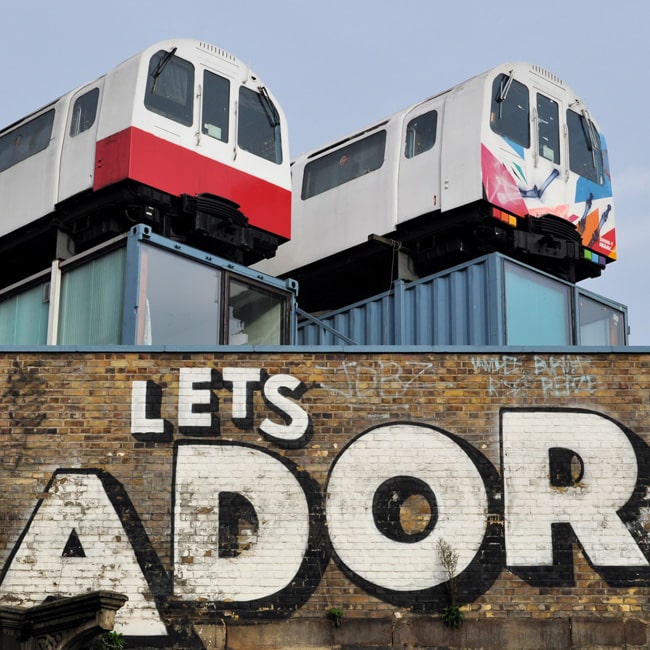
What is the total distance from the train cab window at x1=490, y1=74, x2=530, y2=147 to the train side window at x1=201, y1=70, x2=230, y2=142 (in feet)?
14.0

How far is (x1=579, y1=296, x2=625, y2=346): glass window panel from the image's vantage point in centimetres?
2262

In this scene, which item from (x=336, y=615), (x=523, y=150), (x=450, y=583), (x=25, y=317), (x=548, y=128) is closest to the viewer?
(x=336, y=615)

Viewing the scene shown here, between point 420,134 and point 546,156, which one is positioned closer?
point 546,156

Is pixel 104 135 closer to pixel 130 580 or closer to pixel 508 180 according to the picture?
pixel 508 180

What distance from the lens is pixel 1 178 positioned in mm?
22859

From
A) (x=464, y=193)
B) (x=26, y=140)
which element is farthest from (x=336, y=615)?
(x=26, y=140)

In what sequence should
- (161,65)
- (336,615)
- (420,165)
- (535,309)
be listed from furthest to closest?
(420,165) → (535,309) → (161,65) → (336,615)

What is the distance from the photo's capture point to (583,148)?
927 inches

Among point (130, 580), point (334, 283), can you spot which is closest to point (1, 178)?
point (334, 283)

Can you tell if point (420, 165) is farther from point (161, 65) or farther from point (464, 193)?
point (161, 65)

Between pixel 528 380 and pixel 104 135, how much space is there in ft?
26.0

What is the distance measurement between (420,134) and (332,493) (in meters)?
8.86

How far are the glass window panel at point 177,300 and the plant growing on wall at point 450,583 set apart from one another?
17.8ft

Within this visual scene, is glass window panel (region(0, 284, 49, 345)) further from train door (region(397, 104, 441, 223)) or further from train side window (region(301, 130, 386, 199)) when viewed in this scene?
train side window (region(301, 130, 386, 199))
